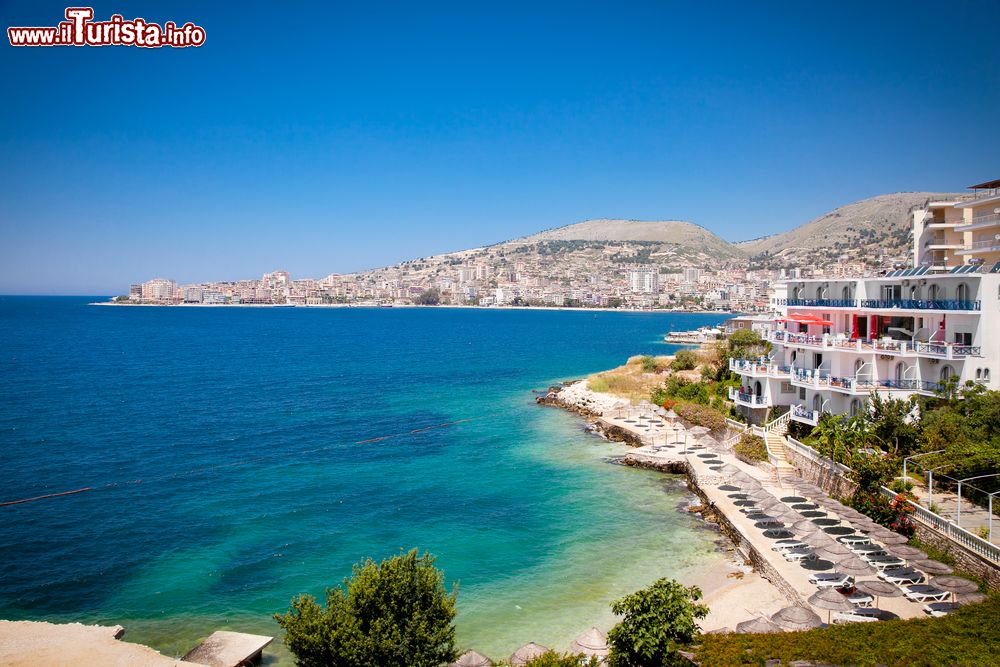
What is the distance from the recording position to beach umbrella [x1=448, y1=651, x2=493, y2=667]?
42.9ft

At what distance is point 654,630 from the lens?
12.1m

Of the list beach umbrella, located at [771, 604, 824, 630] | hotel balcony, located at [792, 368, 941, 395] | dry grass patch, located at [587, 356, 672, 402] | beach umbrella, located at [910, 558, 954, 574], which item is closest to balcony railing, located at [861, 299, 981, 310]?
hotel balcony, located at [792, 368, 941, 395]

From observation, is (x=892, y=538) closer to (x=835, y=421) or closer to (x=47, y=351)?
(x=835, y=421)

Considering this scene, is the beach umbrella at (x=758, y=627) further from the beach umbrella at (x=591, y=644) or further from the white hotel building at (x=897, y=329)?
the white hotel building at (x=897, y=329)

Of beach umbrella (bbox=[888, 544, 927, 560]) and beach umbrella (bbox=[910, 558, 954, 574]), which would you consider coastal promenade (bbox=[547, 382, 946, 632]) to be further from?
beach umbrella (bbox=[910, 558, 954, 574])

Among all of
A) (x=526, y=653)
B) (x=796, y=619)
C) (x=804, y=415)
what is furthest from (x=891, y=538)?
(x=804, y=415)

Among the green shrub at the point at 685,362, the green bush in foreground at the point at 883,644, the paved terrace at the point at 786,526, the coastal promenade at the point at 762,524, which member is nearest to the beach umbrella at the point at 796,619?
the paved terrace at the point at 786,526

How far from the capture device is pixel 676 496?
86.2 feet

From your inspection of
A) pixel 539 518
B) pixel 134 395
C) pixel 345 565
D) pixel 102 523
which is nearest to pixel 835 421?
pixel 539 518

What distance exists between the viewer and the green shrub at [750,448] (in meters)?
27.5

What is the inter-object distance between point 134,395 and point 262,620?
4188 centimetres

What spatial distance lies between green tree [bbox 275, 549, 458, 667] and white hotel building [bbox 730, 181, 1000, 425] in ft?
69.4

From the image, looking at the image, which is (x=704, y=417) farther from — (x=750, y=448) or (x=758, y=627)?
(x=758, y=627)

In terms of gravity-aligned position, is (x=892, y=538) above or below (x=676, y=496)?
above
